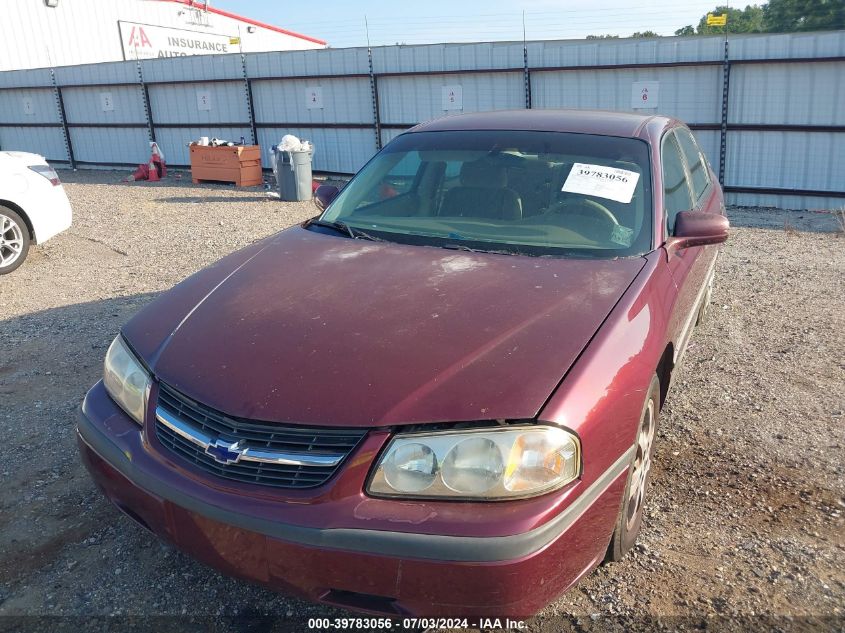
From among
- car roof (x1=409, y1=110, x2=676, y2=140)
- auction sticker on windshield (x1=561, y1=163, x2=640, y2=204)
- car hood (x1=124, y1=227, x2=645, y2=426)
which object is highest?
car roof (x1=409, y1=110, x2=676, y2=140)

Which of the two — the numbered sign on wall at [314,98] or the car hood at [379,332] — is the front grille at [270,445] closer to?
the car hood at [379,332]

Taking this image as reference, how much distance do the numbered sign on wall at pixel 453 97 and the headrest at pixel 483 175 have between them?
1044 cm

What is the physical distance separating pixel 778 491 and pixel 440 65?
38.8ft

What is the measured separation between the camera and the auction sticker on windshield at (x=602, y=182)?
3238 millimetres

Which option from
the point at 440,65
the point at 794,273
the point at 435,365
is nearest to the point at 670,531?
the point at 435,365

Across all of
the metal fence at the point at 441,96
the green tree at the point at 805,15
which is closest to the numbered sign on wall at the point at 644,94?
the metal fence at the point at 441,96

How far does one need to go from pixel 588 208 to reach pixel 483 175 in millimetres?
582

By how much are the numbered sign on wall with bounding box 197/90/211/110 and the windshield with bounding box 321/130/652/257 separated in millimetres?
14308

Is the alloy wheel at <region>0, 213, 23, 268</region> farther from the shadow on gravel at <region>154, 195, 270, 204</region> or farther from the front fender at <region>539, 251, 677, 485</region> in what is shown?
the front fender at <region>539, 251, 677, 485</region>

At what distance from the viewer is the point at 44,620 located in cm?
247

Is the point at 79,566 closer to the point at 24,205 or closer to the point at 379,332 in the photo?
the point at 379,332

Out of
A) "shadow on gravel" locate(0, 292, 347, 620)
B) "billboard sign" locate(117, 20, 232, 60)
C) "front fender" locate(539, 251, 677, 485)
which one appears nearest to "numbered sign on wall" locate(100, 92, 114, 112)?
"billboard sign" locate(117, 20, 232, 60)

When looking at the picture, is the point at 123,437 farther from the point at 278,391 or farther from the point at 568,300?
the point at 568,300

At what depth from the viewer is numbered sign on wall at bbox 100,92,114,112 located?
60.0 ft
